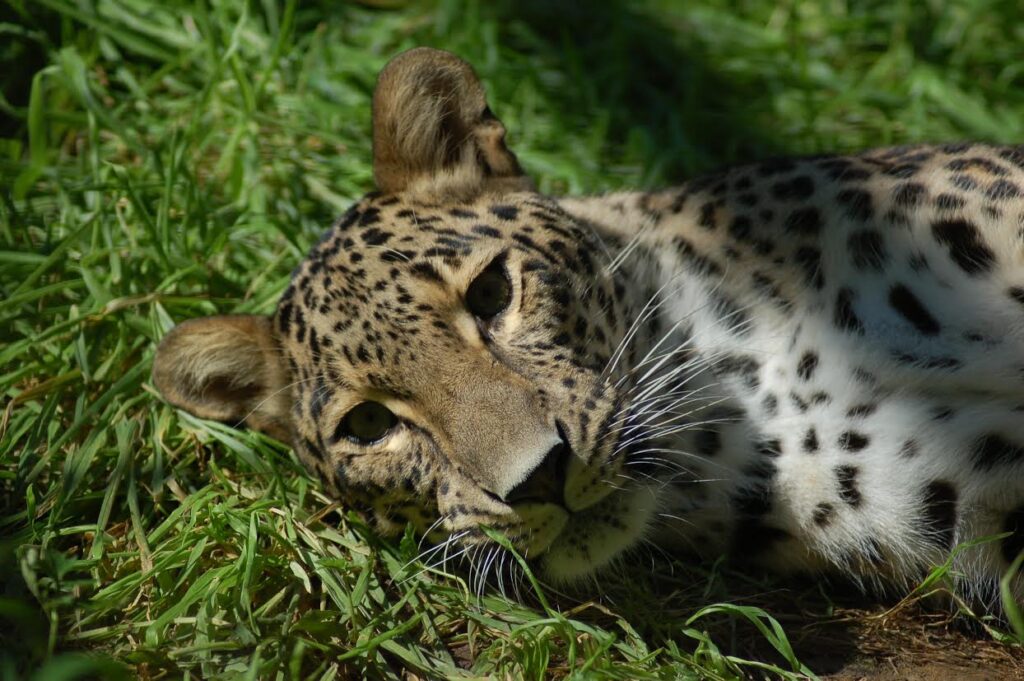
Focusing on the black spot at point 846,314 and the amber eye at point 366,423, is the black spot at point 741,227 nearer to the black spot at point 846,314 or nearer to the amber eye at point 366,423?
the black spot at point 846,314

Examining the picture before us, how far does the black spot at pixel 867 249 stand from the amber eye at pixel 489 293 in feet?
4.64

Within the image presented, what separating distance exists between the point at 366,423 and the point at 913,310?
7.16 ft

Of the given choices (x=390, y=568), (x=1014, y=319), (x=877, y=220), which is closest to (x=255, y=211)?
(x=390, y=568)

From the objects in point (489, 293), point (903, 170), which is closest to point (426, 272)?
point (489, 293)

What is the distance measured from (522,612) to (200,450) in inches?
71.7

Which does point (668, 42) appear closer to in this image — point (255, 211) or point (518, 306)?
point (255, 211)

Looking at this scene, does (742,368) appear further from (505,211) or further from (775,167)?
(505,211)

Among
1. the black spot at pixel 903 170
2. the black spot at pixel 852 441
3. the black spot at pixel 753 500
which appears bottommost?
the black spot at pixel 753 500

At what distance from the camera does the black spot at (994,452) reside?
4246mm

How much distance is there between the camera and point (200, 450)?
18.0ft

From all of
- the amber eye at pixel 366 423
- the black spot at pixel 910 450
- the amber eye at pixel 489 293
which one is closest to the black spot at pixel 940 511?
the black spot at pixel 910 450

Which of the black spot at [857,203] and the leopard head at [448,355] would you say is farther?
the black spot at [857,203]

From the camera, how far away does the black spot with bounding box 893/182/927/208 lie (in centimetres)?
476

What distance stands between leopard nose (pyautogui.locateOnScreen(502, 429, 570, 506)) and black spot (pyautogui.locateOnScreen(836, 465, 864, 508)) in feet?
3.79
